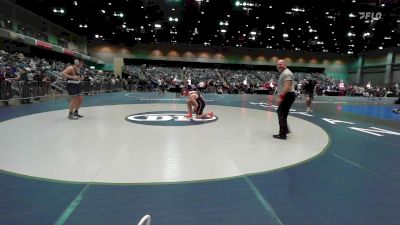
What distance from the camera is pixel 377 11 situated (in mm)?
16016

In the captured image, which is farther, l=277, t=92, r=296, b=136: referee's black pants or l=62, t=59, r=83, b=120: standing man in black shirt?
l=62, t=59, r=83, b=120: standing man in black shirt

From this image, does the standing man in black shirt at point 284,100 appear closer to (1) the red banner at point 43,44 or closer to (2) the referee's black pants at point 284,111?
(2) the referee's black pants at point 284,111

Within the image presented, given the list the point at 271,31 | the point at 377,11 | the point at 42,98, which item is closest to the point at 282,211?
the point at 42,98

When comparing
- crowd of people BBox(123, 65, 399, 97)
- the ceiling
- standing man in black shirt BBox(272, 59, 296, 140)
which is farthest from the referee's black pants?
crowd of people BBox(123, 65, 399, 97)

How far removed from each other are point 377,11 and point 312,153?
16018 millimetres

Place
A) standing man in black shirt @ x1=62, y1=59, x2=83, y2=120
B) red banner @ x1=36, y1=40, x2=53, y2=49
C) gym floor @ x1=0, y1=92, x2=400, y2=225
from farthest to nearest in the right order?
red banner @ x1=36, y1=40, x2=53, y2=49 < standing man in black shirt @ x1=62, y1=59, x2=83, y2=120 < gym floor @ x1=0, y1=92, x2=400, y2=225

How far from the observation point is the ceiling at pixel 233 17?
18.6 m

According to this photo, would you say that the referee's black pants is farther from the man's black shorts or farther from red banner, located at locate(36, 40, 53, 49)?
red banner, located at locate(36, 40, 53, 49)

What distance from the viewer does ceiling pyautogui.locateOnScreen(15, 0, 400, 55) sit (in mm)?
18625

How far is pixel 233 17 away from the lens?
2494 centimetres

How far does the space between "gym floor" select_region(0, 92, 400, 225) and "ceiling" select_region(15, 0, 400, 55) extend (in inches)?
582

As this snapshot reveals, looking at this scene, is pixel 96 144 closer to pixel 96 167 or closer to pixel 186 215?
pixel 96 167

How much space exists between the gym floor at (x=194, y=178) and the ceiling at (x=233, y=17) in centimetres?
1479

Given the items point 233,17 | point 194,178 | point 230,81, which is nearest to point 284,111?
point 194,178
